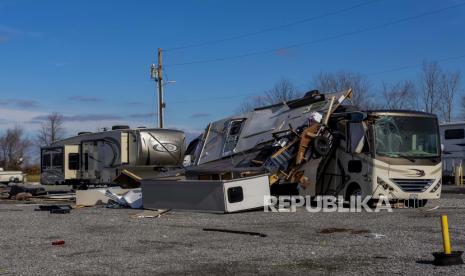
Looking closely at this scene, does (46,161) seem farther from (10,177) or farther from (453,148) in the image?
(453,148)

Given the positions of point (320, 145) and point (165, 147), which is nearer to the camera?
point (320, 145)

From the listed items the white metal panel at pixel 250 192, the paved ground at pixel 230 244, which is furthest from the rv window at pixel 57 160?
the white metal panel at pixel 250 192

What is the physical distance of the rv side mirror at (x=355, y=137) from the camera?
55.0 ft

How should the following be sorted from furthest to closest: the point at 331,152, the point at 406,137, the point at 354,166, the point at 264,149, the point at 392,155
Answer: the point at 264,149
the point at 331,152
the point at 354,166
the point at 406,137
the point at 392,155

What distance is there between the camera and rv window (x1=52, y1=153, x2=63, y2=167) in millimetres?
32781

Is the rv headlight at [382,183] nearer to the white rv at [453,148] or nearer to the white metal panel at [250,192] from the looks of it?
the white metal panel at [250,192]

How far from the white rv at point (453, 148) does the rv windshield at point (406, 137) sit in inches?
632

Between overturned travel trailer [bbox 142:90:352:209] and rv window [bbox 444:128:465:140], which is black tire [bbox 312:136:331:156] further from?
rv window [bbox 444:128:465:140]

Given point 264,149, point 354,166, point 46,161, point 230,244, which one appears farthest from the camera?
point 46,161

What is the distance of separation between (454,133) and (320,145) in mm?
17457

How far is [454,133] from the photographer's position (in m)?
32.5

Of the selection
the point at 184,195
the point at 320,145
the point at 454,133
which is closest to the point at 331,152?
the point at 320,145

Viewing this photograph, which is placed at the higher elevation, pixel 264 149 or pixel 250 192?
pixel 264 149

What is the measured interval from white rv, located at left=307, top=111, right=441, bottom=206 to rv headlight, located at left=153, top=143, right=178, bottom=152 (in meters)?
12.9
